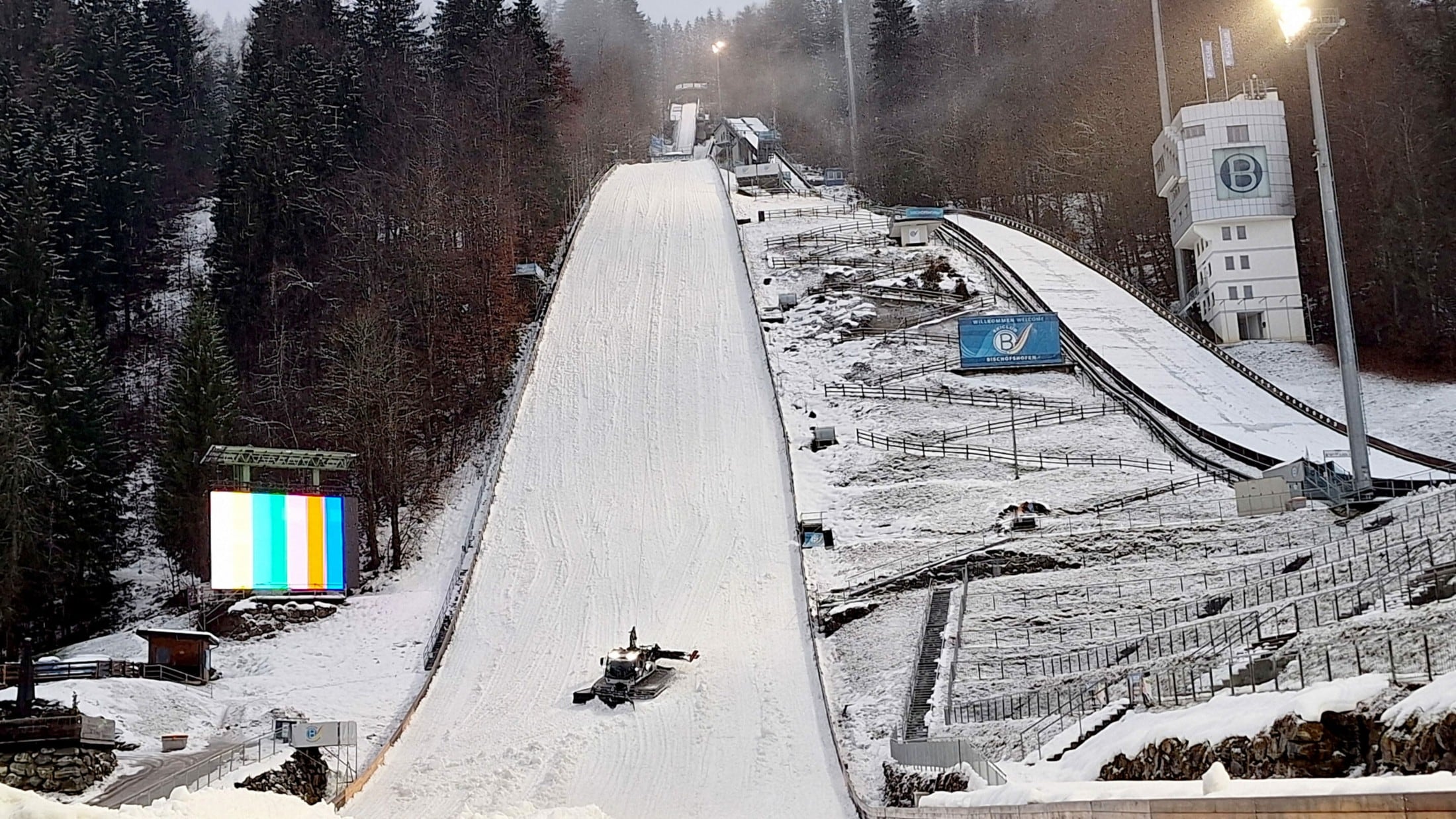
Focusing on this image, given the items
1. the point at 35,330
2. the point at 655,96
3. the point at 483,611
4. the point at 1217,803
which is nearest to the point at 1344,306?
the point at 483,611

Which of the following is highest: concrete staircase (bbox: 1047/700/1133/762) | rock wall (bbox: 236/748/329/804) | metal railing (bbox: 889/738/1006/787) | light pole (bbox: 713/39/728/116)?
light pole (bbox: 713/39/728/116)

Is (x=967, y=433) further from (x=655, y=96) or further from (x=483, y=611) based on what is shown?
(x=655, y=96)

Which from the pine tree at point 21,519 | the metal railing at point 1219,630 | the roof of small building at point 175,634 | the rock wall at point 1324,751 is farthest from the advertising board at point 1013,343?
A: the rock wall at point 1324,751

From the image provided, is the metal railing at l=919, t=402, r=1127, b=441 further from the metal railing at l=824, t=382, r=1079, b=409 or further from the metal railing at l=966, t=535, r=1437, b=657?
the metal railing at l=966, t=535, r=1437, b=657

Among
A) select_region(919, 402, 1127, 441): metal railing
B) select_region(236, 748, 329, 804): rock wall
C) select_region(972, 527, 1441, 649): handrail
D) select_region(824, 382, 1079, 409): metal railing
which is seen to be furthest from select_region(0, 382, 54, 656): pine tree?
select_region(972, 527, 1441, 649): handrail

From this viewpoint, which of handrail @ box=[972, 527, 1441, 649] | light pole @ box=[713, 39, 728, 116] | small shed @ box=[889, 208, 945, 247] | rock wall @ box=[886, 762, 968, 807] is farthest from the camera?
light pole @ box=[713, 39, 728, 116]

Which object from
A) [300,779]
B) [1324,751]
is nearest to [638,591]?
[300,779]

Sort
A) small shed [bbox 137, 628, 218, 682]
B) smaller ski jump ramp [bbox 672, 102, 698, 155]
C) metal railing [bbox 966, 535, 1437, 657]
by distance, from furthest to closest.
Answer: smaller ski jump ramp [bbox 672, 102, 698, 155] → small shed [bbox 137, 628, 218, 682] → metal railing [bbox 966, 535, 1437, 657]
